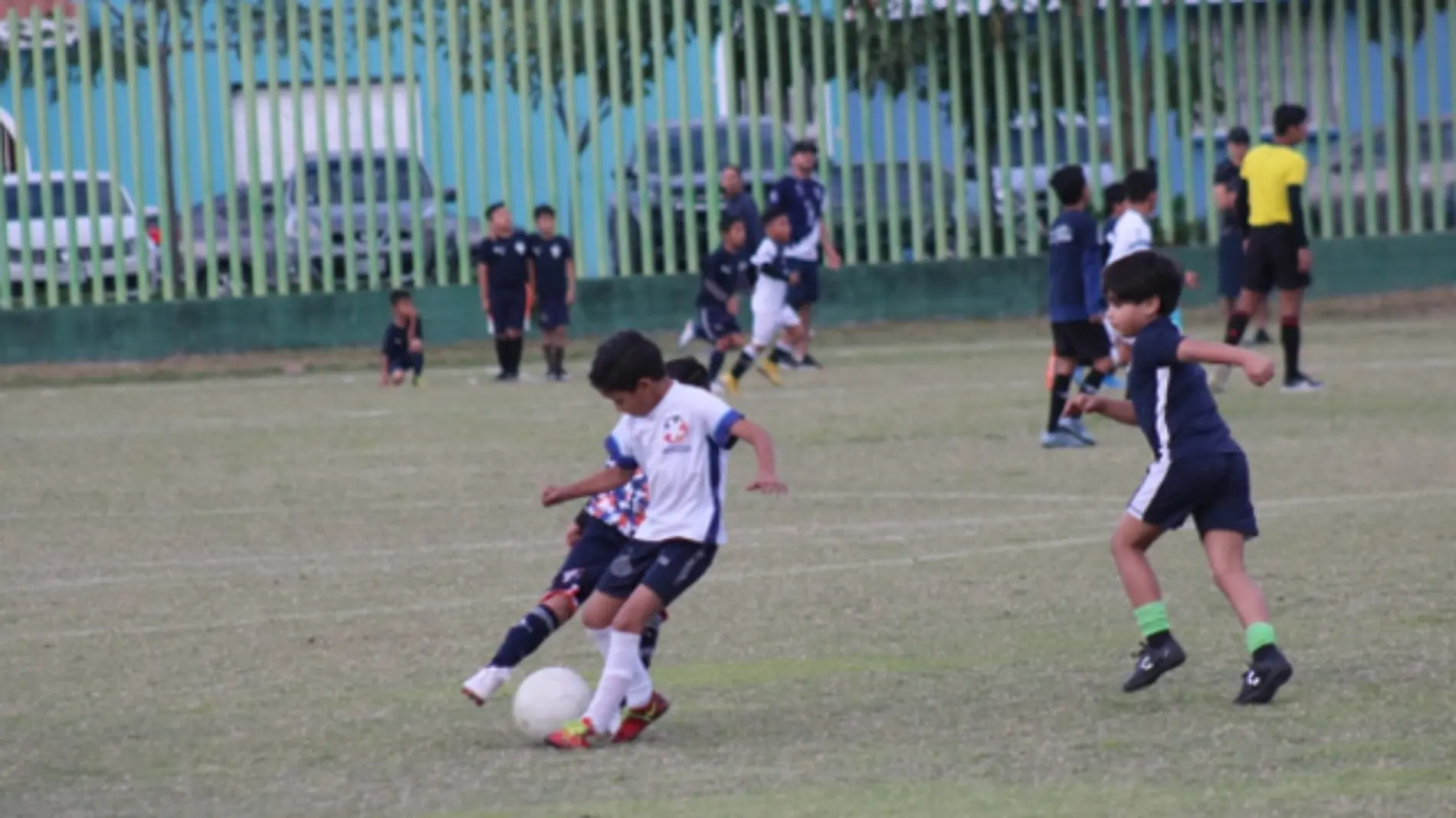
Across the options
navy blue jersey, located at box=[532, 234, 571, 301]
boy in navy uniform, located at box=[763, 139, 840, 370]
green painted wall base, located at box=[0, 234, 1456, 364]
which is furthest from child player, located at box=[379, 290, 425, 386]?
green painted wall base, located at box=[0, 234, 1456, 364]

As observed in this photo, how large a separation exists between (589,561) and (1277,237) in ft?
42.7

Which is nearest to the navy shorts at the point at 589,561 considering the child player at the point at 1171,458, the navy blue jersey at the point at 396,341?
the child player at the point at 1171,458

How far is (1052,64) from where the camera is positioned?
3128cm

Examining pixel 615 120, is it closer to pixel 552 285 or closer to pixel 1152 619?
pixel 552 285

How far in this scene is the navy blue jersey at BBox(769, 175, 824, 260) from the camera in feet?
87.9

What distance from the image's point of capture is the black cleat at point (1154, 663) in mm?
8844

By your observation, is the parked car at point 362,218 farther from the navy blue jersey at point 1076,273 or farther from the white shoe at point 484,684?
the white shoe at point 484,684

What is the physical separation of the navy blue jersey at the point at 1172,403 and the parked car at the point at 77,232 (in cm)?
2193

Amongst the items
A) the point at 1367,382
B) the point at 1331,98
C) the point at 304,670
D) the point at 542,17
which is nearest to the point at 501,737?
the point at 304,670

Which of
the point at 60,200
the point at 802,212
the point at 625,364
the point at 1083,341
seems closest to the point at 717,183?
the point at 802,212

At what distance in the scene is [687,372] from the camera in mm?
8961

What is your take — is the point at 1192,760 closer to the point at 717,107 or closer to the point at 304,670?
the point at 304,670

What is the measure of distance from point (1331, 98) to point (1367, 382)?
11.2m

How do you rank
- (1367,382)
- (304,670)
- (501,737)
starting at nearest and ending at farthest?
1. (501,737)
2. (304,670)
3. (1367,382)
